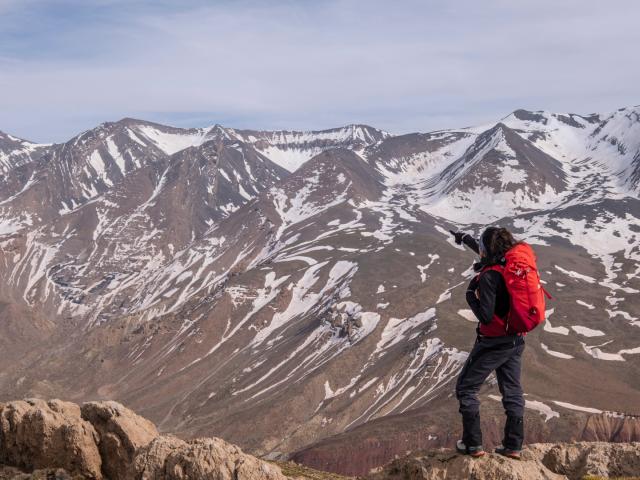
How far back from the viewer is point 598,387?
144m

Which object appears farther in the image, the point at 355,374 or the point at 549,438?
the point at 355,374

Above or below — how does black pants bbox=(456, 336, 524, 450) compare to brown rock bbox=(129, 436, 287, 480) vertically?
above

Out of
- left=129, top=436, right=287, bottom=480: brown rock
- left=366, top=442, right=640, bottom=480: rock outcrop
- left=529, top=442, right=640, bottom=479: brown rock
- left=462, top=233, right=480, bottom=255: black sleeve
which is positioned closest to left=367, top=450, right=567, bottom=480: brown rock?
left=366, top=442, right=640, bottom=480: rock outcrop

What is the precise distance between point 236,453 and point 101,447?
6.75 m

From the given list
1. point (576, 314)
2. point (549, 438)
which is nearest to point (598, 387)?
point (549, 438)

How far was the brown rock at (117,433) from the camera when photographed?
63.6 ft

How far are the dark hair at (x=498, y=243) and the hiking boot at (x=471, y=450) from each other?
3.85 metres

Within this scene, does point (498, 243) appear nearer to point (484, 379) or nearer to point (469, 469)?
point (484, 379)

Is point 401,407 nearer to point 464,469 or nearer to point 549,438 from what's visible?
point 549,438

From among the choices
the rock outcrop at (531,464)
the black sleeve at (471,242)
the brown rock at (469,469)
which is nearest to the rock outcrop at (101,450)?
the rock outcrop at (531,464)

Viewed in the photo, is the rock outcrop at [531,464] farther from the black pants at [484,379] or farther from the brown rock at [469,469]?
the black pants at [484,379]

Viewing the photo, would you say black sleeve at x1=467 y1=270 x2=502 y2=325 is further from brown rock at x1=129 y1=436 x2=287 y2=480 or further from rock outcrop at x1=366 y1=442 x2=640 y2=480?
brown rock at x1=129 y1=436 x2=287 y2=480

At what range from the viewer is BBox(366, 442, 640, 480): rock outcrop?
12.9 meters

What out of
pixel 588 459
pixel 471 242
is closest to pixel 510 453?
pixel 471 242
